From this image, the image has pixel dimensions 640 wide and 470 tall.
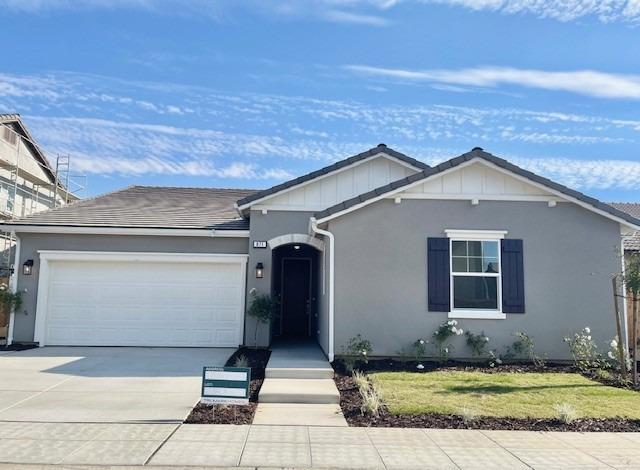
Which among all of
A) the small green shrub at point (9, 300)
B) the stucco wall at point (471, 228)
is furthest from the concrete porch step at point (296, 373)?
the small green shrub at point (9, 300)

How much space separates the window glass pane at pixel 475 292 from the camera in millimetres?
10031

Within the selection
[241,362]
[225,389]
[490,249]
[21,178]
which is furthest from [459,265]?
[21,178]

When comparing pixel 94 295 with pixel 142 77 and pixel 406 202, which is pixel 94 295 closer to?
pixel 142 77

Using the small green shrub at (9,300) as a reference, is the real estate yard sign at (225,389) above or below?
below

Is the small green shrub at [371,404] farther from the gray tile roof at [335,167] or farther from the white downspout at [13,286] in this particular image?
Answer: the white downspout at [13,286]

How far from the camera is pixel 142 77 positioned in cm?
1157

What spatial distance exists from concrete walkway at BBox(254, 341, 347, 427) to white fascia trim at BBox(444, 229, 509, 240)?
373 centimetres

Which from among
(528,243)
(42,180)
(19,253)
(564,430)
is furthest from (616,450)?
(42,180)

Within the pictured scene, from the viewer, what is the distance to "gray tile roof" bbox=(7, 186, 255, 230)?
12570 mm

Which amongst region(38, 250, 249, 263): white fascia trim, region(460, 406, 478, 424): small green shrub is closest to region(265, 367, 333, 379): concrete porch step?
region(460, 406, 478, 424): small green shrub

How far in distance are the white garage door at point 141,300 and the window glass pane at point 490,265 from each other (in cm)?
587

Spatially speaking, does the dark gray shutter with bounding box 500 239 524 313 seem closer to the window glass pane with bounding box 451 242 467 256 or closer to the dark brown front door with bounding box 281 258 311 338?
the window glass pane with bounding box 451 242 467 256

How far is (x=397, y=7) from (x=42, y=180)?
709 inches

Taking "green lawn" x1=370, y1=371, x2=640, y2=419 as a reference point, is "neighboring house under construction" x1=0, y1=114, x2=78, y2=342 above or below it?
above
